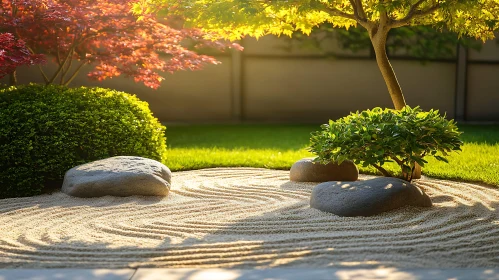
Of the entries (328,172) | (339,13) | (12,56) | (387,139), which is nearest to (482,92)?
(328,172)

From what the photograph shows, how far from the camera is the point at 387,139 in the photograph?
19.7 ft

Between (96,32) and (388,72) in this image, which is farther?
(96,32)

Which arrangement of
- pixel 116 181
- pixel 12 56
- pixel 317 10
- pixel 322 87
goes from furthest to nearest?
pixel 322 87 → pixel 12 56 → pixel 317 10 → pixel 116 181

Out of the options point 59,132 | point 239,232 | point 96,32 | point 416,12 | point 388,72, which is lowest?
point 239,232

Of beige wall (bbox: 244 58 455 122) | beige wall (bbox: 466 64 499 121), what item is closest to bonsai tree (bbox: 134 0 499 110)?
beige wall (bbox: 244 58 455 122)

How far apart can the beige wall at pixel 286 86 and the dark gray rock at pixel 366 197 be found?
912cm

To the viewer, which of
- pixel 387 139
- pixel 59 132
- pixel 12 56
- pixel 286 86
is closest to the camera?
pixel 387 139

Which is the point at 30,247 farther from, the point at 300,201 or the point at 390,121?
the point at 390,121

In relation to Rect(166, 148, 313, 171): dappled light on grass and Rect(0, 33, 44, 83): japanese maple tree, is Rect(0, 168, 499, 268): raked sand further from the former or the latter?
Rect(166, 148, 313, 171): dappled light on grass

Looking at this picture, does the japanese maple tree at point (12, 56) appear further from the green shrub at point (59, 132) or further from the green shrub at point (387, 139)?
the green shrub at point (387, 139)

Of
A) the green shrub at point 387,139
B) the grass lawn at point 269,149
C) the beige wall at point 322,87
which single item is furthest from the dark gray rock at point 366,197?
the beige wall at point 322,87

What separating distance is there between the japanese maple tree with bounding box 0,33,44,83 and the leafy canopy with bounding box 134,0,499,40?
136cm

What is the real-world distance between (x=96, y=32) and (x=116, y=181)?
2.27 m

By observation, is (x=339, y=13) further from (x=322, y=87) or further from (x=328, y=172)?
Answer: (x=322, y=87)
